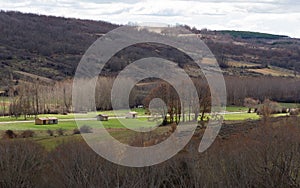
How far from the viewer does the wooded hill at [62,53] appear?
118000mm

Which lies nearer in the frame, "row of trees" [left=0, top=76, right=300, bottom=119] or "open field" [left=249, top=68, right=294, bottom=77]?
"row of trees" [left=0, top=76, right=300, bottom=119]

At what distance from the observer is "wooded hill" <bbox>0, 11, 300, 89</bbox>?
118m

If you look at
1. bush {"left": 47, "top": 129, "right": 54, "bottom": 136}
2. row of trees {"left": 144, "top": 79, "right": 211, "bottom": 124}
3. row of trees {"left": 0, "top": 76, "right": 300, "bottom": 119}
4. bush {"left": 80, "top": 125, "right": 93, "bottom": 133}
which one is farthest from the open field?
bush {"left": 80, "top": 125, "right": 93, "bottom": 133}

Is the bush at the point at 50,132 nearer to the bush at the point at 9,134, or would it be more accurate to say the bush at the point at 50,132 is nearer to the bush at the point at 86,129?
the bush at the point at 9,134

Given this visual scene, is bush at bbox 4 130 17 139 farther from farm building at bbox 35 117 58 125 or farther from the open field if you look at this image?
the open field

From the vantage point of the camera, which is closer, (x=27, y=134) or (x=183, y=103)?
(x=27, y=134)

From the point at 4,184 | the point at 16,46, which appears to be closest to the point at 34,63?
the point at 16,46

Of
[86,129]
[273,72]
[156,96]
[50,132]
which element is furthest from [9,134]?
[273,72]

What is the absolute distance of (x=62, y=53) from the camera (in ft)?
457

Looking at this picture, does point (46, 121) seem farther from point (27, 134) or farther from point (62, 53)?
point (62, 53)

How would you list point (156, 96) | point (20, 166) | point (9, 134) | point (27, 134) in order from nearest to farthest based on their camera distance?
point (20, 166)
point (9, 134)
point (27, 134)
point (156, 96)

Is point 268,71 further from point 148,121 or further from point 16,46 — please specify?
point 148,121

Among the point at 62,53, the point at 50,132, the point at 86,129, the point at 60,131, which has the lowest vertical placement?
the point at 50,132

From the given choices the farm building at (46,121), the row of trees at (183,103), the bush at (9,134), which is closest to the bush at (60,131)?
the bush at (9,134)
